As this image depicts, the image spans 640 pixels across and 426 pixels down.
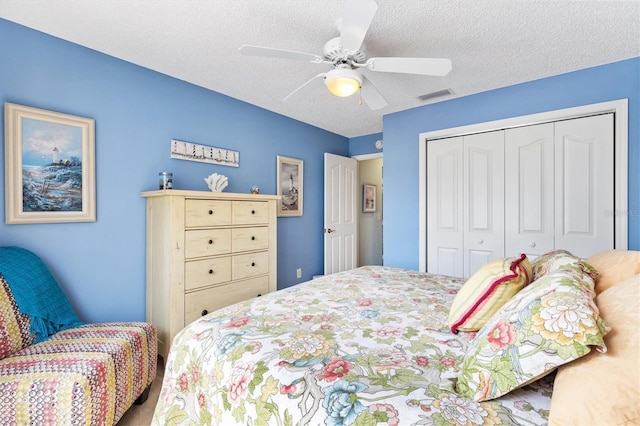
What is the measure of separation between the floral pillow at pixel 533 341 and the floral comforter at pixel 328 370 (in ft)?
0.20

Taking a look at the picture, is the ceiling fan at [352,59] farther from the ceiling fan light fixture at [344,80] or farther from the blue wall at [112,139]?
the blue wall at [112,139]

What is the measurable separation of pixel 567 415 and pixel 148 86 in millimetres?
3059

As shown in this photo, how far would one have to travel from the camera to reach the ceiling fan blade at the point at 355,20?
4.22 feet

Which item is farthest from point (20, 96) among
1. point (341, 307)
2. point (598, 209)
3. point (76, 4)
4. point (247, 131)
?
point (598, 209)

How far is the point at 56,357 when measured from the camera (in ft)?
4.85

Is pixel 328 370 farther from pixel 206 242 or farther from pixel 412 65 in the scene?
pixel 206 242

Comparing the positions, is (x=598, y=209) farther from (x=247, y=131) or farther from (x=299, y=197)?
(x=247, y=131)

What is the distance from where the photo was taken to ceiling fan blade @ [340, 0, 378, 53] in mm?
1285

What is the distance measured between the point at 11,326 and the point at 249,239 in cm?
157

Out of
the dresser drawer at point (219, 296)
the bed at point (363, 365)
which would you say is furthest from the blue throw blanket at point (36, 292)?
the bed at point (363, 365)

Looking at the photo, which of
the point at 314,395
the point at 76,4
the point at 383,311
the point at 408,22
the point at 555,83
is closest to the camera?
the point at 314,395

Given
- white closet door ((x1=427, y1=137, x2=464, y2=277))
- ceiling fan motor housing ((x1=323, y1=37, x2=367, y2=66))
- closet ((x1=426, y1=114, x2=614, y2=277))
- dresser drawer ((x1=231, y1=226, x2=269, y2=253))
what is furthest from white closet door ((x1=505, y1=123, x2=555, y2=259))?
dresser drawer ((x1=231, y1=226, x2=269, y2=253))

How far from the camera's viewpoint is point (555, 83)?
8.48ft

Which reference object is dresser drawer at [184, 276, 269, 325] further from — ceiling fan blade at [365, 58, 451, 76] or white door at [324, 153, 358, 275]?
ceiling fan blade at [365, 58, 451, 76]
